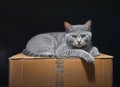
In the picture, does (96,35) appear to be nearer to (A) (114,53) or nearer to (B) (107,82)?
(A) (114,53)

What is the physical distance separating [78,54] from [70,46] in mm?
128

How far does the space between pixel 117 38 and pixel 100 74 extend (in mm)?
575

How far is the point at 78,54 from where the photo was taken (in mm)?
1378

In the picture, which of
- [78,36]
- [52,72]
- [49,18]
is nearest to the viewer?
[52,72]

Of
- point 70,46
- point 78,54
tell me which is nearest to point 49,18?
point 70,46

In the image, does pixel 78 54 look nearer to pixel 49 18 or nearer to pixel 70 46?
pixel 70 46

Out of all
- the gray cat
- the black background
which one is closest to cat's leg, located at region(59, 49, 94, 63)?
the gray cat

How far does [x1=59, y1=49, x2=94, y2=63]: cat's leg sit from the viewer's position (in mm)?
1329

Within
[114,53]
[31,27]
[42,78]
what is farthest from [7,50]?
[114,53]

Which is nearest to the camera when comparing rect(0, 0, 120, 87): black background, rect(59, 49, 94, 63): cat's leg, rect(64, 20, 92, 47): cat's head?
rect(59, 49, 94, 63): cat's leg

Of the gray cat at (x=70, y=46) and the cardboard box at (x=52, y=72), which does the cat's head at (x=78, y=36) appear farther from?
the cardboard box at (x=52, y=72)

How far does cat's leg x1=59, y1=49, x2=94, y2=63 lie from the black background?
459 millimetres

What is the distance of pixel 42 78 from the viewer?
4.41 ft

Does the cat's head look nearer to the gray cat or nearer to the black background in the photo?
the gray cat
